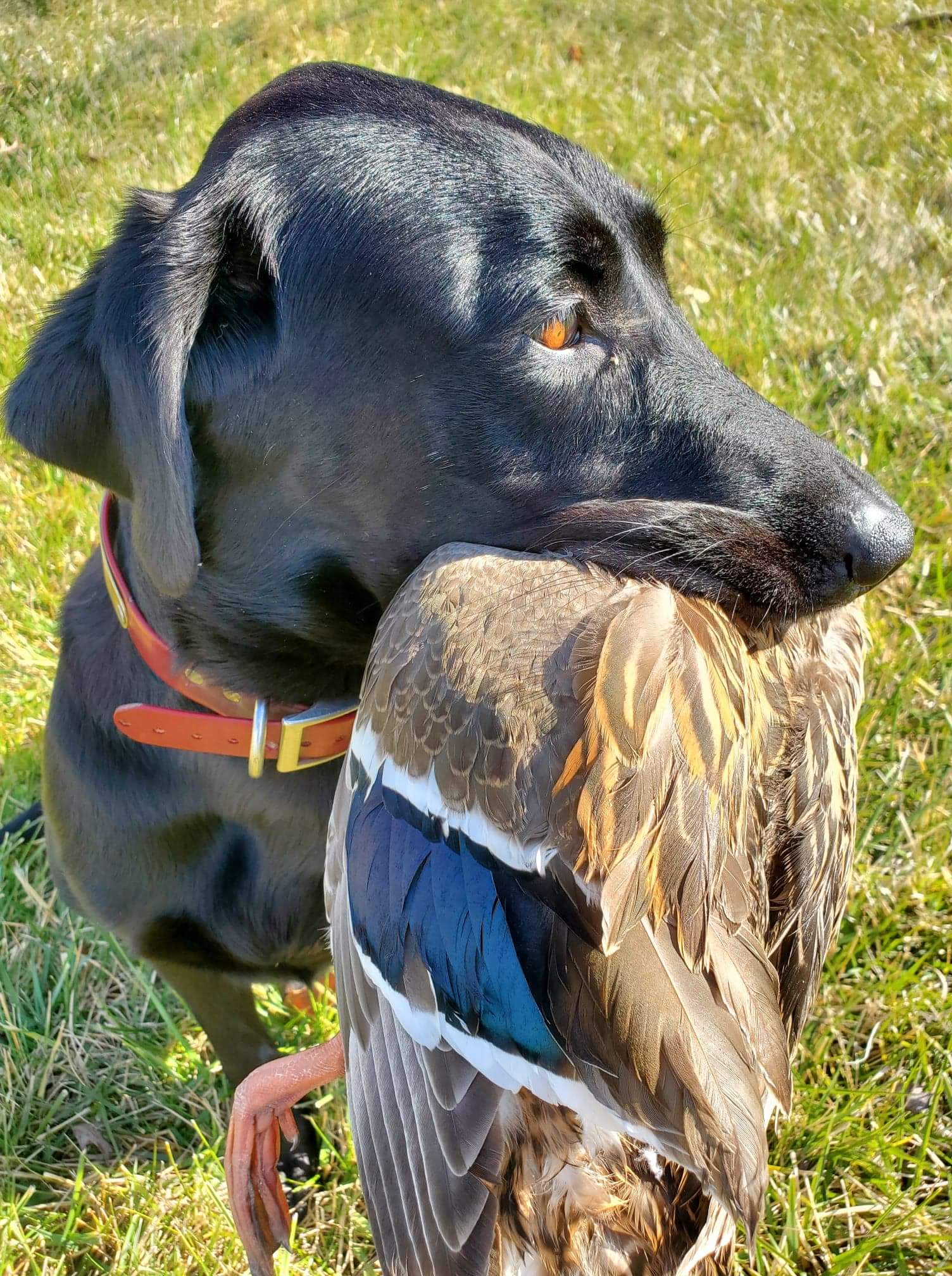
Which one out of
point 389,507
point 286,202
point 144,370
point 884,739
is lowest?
point 884,739

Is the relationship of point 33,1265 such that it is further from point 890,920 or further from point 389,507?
point 890,920

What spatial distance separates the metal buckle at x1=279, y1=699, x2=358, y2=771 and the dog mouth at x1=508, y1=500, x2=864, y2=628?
463 mm

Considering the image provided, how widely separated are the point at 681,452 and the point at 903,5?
16.1 ft

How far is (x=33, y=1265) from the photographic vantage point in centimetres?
196

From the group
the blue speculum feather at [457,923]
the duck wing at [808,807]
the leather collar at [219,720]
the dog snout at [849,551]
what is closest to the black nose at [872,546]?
the dog snout at [849,551]

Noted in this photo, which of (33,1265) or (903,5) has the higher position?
(903,5)

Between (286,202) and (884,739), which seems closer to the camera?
(286,202)

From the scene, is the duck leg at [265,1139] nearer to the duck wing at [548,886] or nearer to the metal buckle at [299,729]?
the duck wing at [548,886]

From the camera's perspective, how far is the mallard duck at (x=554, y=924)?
44.7 inches

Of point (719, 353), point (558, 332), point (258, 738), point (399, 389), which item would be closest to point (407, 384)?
point (399, 389)

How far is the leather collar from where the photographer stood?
1661 millimetres

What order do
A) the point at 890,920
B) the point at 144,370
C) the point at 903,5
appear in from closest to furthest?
the point at 144,370, the point at 890,920, the point at 903,5

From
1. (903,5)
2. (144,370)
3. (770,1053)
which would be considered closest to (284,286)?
(144,370)

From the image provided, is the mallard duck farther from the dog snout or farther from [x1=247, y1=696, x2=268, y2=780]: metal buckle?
[x1=247, y1=696, x2=268, y2=780]: metal buckle
